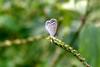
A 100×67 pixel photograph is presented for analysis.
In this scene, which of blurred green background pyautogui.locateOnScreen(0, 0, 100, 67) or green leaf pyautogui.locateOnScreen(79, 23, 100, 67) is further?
blurred green background pyautogui.locateOnScreen(0, 0, 100, 67)

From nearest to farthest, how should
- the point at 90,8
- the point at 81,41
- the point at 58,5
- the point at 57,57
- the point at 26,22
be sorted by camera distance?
the point at 81,41 → the point at 90,8 → the point at 57,57 → the point at 58,5 → the point at 26,22

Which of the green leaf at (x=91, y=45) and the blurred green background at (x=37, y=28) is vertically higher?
the green leaf at (x=91, y=45)

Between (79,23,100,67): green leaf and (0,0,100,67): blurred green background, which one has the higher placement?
(79,23,100,67): green leaf

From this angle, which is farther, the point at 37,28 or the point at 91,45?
the point at 37,28

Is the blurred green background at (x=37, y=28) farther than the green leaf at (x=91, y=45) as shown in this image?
Yes

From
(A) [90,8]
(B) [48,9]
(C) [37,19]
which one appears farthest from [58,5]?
(A) [90,8]

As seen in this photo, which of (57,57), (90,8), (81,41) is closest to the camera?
(81,41)

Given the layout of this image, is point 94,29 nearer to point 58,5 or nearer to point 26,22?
point 58,5

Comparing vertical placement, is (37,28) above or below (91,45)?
below
